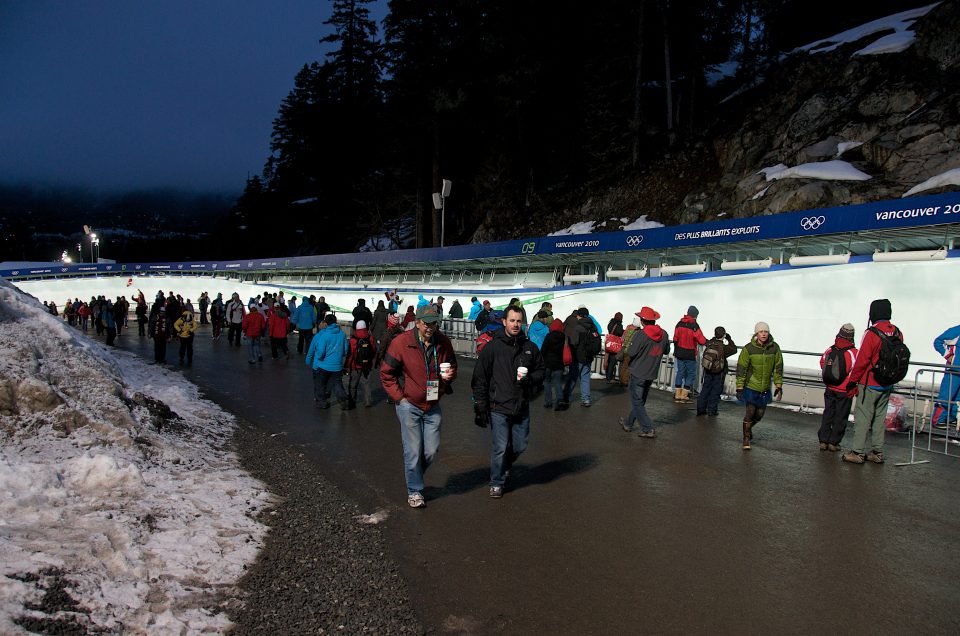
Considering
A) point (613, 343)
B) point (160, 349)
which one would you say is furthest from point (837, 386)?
point (160, 349)

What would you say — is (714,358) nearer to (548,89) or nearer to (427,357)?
(427,357)

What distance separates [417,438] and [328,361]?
17.5 ft

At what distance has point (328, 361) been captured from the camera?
10.8 metres

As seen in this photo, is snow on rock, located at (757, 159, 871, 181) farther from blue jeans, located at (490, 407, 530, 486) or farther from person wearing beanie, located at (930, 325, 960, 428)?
blue jeans, located at (490, 407, 530, 486)

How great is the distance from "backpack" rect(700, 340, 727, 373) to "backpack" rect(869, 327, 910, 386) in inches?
110

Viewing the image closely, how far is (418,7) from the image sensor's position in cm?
4322

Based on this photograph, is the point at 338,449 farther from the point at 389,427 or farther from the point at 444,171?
the point at 444,171

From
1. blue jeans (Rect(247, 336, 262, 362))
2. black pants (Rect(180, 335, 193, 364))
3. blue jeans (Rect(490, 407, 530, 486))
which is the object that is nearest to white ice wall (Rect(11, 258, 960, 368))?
blue jeans (Rect(247, 336, 262, 362))

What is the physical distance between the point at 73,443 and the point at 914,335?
14.8 m

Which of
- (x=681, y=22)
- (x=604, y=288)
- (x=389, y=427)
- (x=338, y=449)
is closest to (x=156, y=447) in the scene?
(x=338, y=449)

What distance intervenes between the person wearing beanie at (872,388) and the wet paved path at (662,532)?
0.35 meters

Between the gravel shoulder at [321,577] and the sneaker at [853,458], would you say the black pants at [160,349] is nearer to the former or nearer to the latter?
the gravel shoulder at [321,577]

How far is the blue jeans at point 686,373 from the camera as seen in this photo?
1265 cm

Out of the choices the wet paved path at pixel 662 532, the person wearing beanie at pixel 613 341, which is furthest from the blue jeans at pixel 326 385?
the person wearing beanie at pixel 613 341
